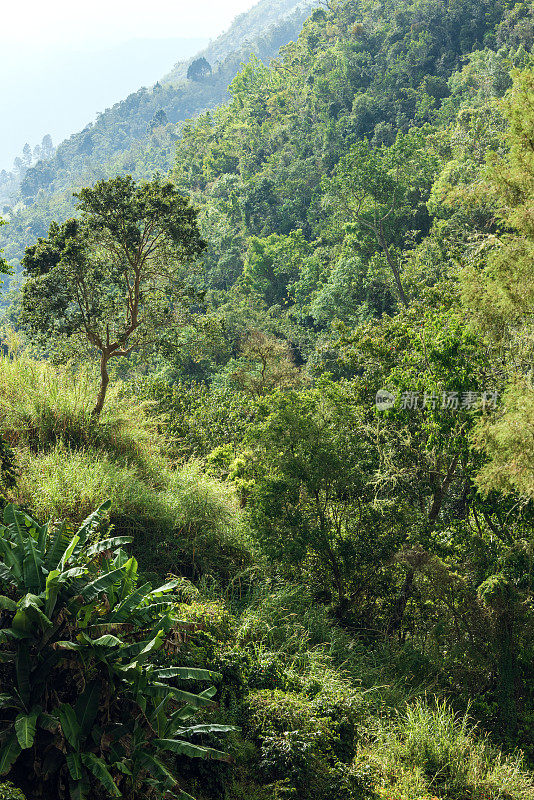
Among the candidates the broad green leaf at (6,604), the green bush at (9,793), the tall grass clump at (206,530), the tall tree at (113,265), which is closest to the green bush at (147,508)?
the tall grass clump at (206,530)

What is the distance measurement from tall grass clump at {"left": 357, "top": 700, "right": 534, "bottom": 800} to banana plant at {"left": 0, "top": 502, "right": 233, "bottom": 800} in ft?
4.85

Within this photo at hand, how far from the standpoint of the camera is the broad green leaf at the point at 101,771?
3660mm

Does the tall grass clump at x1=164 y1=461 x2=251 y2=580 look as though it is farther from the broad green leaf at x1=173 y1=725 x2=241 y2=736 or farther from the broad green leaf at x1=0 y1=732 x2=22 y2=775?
the broad green leaf at x1=0 y1=732 x2=22 y2=775

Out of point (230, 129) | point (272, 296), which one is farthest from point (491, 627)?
point (230, 129)

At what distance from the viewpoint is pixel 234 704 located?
525cm

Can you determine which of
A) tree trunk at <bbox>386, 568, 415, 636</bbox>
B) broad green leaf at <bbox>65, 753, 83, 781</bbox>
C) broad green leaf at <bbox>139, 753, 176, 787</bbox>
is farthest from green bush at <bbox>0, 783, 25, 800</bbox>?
tree trunk at <bbox>386, 568, 415, 636</bbox>

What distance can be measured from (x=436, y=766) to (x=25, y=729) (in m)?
3.54

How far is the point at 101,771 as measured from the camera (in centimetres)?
373

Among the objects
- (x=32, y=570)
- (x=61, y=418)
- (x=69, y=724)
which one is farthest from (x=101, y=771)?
(x=61, y=418)

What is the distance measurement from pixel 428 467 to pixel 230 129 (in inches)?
→ 2332

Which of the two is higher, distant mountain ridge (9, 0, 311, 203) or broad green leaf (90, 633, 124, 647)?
distant mountain ridge (9, 0, 311, 203)

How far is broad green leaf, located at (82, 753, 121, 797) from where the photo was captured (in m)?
3.66

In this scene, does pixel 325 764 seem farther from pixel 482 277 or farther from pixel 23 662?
pixel 482 277

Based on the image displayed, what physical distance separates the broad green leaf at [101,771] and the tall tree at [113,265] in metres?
6.29
